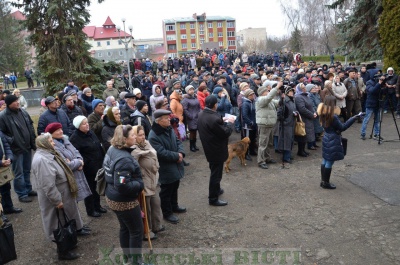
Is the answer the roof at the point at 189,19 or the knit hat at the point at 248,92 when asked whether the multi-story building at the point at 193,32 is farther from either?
the knit hat at the point at 248,92

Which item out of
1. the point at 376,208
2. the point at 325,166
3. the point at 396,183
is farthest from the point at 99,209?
the point at 396,183

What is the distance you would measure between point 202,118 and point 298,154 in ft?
13.2

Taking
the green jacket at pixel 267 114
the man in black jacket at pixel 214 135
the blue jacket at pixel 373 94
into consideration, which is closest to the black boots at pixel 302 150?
the green jacket at pixel 267 114

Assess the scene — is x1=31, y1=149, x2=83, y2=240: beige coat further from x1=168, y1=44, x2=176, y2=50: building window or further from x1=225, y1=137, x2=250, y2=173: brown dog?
x1=168, y1=44, x2=176, y2=50: building window

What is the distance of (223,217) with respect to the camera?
5527 mm

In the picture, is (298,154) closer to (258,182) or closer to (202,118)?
(258,182)

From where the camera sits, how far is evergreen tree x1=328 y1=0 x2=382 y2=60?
16969 mm

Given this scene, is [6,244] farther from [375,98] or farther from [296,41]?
[296,41]

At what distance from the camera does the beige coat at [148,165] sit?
4.51 metres

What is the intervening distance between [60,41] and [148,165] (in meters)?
12.7

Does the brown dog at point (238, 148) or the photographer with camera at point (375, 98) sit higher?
the photographer with camera at point (375, 98)

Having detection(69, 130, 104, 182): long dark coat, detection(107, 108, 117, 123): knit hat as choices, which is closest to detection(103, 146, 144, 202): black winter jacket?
detection(69, 130, 104, 182): long dark coat

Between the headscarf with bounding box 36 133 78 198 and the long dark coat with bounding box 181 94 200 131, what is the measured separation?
4686 mm

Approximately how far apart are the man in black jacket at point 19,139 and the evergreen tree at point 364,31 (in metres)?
17.1
